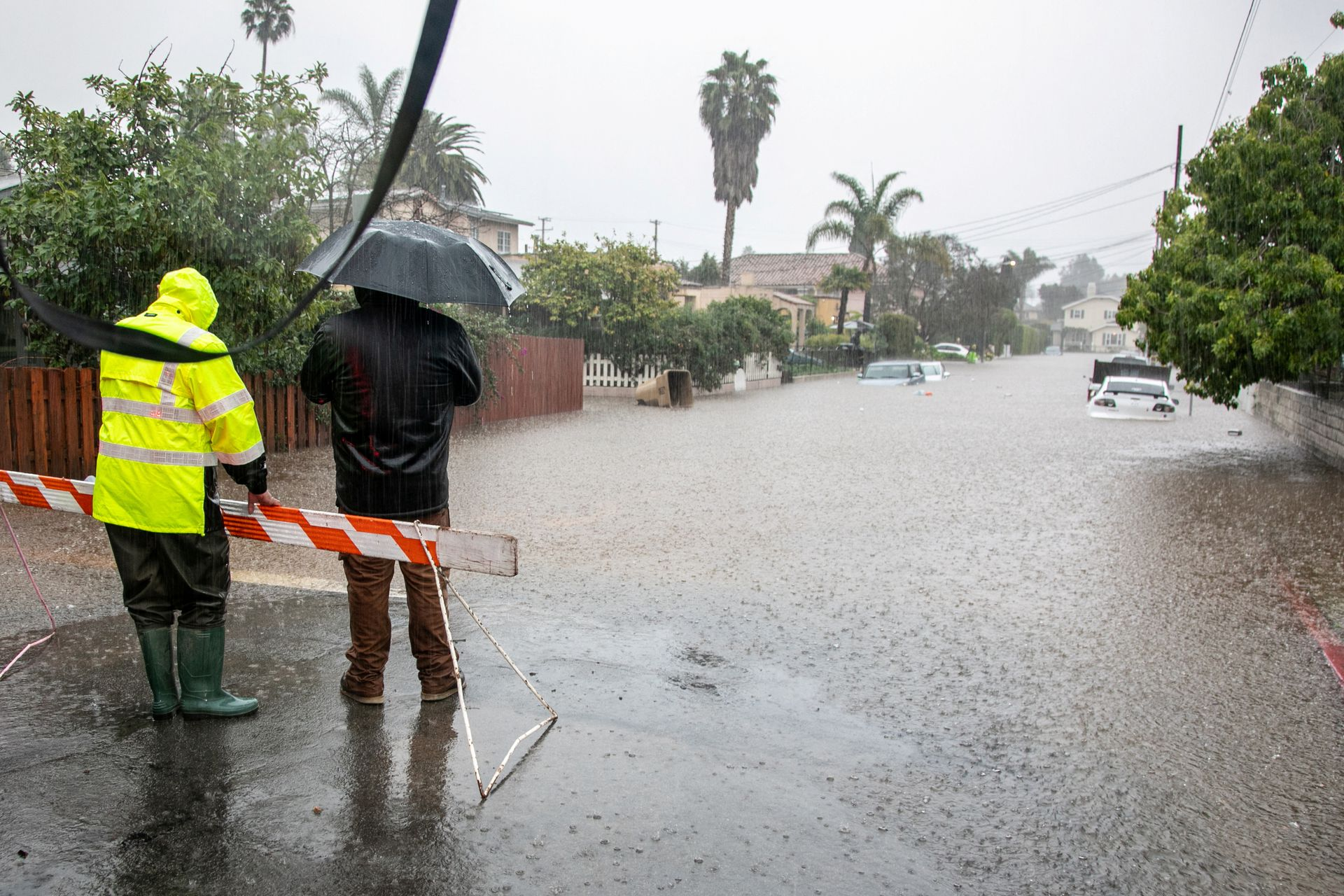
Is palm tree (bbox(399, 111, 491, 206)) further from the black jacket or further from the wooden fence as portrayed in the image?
the black jacket

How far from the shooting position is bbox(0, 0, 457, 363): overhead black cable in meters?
1.73

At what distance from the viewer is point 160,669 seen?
4.06 metres

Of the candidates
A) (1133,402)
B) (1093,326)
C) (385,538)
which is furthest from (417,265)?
(1093,326)

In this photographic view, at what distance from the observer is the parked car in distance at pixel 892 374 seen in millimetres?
37031

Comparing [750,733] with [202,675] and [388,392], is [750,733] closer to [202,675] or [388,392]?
[388,392]

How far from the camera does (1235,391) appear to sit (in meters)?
14.0

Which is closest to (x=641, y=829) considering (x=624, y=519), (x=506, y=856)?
(x=506, y=856)

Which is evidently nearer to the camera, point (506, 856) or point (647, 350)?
point (506, 856)

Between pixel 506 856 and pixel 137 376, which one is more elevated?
pixel 137 376

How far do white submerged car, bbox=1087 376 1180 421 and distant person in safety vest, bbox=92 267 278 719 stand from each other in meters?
21.8

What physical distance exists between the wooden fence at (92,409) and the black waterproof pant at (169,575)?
5432 mm

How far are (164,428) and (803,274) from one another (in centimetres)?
7041

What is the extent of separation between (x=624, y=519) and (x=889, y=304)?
2865 inches

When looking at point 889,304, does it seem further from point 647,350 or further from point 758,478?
point 758,478
